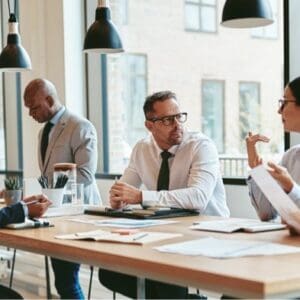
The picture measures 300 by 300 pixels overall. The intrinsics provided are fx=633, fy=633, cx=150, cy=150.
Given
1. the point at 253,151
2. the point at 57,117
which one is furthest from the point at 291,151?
the point at 57,117

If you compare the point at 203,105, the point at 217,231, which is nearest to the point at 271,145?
the point at 203,105

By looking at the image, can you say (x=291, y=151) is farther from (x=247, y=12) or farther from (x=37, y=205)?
(x=37, y=205)

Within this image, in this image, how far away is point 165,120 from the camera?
318 cm

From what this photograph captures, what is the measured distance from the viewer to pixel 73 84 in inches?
205

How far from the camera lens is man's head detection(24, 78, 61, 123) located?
4.00m

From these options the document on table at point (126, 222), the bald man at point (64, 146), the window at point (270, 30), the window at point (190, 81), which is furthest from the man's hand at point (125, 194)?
the window at point (270, 30)

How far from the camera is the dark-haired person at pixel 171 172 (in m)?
2.90

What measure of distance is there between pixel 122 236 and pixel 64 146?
1802mm

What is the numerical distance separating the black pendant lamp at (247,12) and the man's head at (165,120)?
0.64 metres

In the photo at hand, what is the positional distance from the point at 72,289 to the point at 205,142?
1.25 meters

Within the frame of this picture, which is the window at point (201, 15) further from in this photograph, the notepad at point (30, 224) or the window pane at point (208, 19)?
the notepad at point (30, 224)

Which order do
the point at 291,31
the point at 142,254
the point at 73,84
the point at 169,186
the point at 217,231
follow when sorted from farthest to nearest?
the point at 73,84
the point at 291,31
the point at 169,186
the point at 217,231
the point at 142,254

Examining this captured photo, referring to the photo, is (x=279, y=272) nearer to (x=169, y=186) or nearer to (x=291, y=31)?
(x=169, y=186)

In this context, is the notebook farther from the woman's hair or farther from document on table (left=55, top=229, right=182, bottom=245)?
the woman's hair
